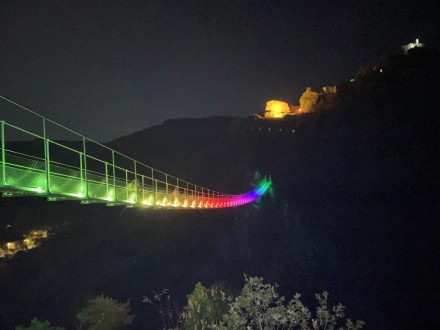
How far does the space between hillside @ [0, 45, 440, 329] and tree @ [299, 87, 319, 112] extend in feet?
14.7

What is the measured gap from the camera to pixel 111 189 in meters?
6.54

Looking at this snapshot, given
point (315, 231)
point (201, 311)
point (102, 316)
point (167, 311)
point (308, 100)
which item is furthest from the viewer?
point (308, 100)

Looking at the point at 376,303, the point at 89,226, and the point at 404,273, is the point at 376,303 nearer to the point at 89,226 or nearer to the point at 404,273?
the point at 404,273

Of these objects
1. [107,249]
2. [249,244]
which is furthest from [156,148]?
[249,244]

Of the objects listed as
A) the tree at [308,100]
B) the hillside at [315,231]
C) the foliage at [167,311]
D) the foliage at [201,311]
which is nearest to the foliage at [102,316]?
the foliage at [167,311]

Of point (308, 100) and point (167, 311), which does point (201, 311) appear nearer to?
point (167, 311)

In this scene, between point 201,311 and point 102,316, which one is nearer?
point 201,311

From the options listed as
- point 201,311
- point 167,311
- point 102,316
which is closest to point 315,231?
point 167,311

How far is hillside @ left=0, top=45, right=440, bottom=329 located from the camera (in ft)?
75.4

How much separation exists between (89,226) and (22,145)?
979 inches

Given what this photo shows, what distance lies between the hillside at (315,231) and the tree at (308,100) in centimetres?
448

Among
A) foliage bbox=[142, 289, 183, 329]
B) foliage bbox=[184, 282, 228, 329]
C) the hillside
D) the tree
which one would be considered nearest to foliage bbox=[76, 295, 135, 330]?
foliage bbox=[142, 289, 183, 329]

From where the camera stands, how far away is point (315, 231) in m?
27.3

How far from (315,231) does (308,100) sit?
19.2 metres
